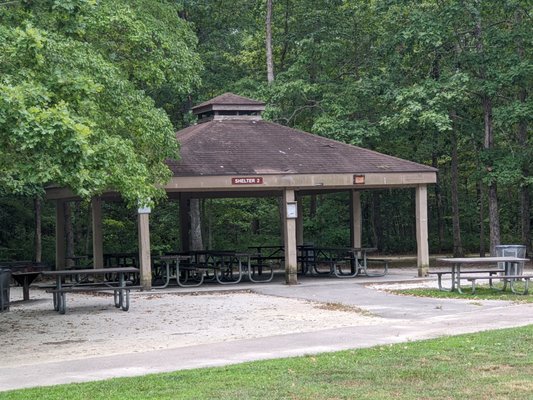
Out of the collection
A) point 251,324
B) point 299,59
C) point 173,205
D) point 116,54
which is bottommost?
point 251,324

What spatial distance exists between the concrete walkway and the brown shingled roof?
5244mm

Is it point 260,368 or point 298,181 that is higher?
point 298,181

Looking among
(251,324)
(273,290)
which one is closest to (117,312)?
(251,324)

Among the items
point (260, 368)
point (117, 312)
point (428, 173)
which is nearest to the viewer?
point (260, 368)

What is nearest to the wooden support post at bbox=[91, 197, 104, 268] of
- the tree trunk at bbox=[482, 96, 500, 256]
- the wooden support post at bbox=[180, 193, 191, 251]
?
the wooden support post at bbox=[180, 193, 191, 251]

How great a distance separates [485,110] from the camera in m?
29.8

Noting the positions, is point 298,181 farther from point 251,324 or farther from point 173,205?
point 173,205

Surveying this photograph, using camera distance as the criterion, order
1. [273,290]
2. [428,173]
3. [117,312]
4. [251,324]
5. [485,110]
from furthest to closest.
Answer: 1. [485,110]
2. [428,173]
3. [273,290]
4. [117,312]
5. [251,324]

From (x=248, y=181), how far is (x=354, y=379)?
13.5 m

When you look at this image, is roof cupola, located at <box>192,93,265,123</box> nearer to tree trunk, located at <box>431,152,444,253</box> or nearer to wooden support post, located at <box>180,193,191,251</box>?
wooden support post, located at <box>180,193,191,251</box>

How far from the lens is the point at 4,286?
17.6m

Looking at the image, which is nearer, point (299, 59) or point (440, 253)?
point (299, 59)

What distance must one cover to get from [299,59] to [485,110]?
20.9ft

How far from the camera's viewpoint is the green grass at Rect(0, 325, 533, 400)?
8.22 meters
